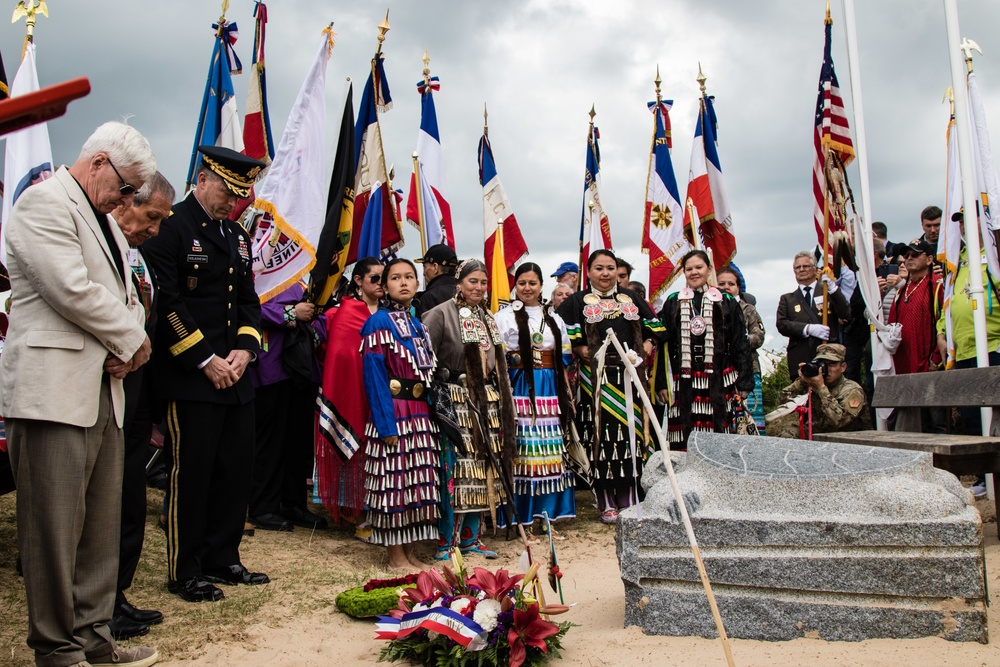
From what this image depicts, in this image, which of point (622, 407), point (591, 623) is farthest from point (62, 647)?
point (622, 407)

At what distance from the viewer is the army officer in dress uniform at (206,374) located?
3.93m

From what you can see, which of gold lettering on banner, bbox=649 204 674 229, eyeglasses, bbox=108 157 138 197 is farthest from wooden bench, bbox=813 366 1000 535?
eyeglasses, bbox=108 157 138 197

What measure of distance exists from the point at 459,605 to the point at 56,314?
184cm

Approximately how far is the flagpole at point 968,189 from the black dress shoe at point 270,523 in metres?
5.11

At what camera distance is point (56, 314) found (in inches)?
110

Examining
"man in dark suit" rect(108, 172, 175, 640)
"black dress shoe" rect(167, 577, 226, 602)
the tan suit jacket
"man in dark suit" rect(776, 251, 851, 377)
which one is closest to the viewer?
the tan suit jacket

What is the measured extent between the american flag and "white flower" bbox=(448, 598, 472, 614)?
Answer: 6498 millimetres

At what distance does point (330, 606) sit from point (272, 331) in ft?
7.48

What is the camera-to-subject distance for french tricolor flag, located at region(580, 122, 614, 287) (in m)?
9.73

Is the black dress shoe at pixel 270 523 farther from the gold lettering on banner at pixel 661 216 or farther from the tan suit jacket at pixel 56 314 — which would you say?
the gold lettering on banner at pixel 661 216

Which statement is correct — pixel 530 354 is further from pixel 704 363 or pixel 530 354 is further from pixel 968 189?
pixel 968 189

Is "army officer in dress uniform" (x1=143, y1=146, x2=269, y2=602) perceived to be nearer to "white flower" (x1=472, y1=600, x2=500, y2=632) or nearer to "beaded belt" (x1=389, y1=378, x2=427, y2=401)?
"beaded belt" (x1=389, y1=378, x2=427, y2=401)

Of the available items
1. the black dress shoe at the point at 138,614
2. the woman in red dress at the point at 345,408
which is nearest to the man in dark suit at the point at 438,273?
the woman in red dress at the point at 345,408

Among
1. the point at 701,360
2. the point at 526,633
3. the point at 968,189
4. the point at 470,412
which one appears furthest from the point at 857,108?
the point at 526,633
